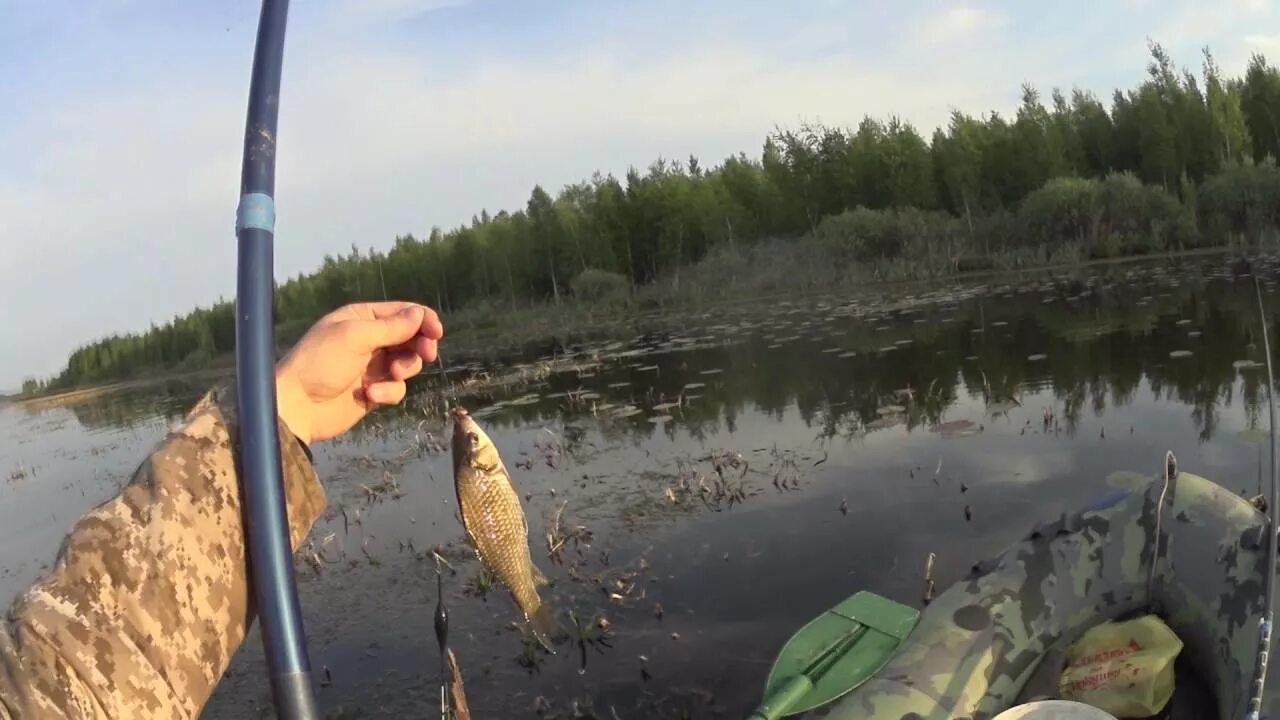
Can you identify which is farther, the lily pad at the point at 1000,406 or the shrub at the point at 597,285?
the shrub at the point at 597,285

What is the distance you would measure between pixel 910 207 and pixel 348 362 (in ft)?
111

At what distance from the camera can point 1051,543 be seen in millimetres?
3260

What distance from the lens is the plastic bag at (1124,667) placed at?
289cm

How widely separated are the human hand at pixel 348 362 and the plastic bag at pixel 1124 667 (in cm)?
268

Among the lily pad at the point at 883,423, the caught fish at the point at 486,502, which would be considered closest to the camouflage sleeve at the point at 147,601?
the caught fish at the point at 486,502

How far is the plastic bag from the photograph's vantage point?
289 centimetres

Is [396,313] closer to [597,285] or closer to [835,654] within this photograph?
[835,654]

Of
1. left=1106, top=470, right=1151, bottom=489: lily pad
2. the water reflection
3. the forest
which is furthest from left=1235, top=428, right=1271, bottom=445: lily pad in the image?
the forest

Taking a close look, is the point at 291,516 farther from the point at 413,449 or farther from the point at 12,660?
the point at 413,449

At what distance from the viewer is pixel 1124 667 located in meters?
2.96

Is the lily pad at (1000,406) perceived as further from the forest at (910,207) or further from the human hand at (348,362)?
the forest at (910,207)

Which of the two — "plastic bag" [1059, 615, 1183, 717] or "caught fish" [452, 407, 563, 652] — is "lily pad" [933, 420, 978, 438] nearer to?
"plastic bag" [1059, 615, 1183, 717]

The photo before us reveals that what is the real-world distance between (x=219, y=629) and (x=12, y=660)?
29 centimetres

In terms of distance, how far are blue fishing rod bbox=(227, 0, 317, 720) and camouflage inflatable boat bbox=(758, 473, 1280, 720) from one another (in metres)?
1.95
